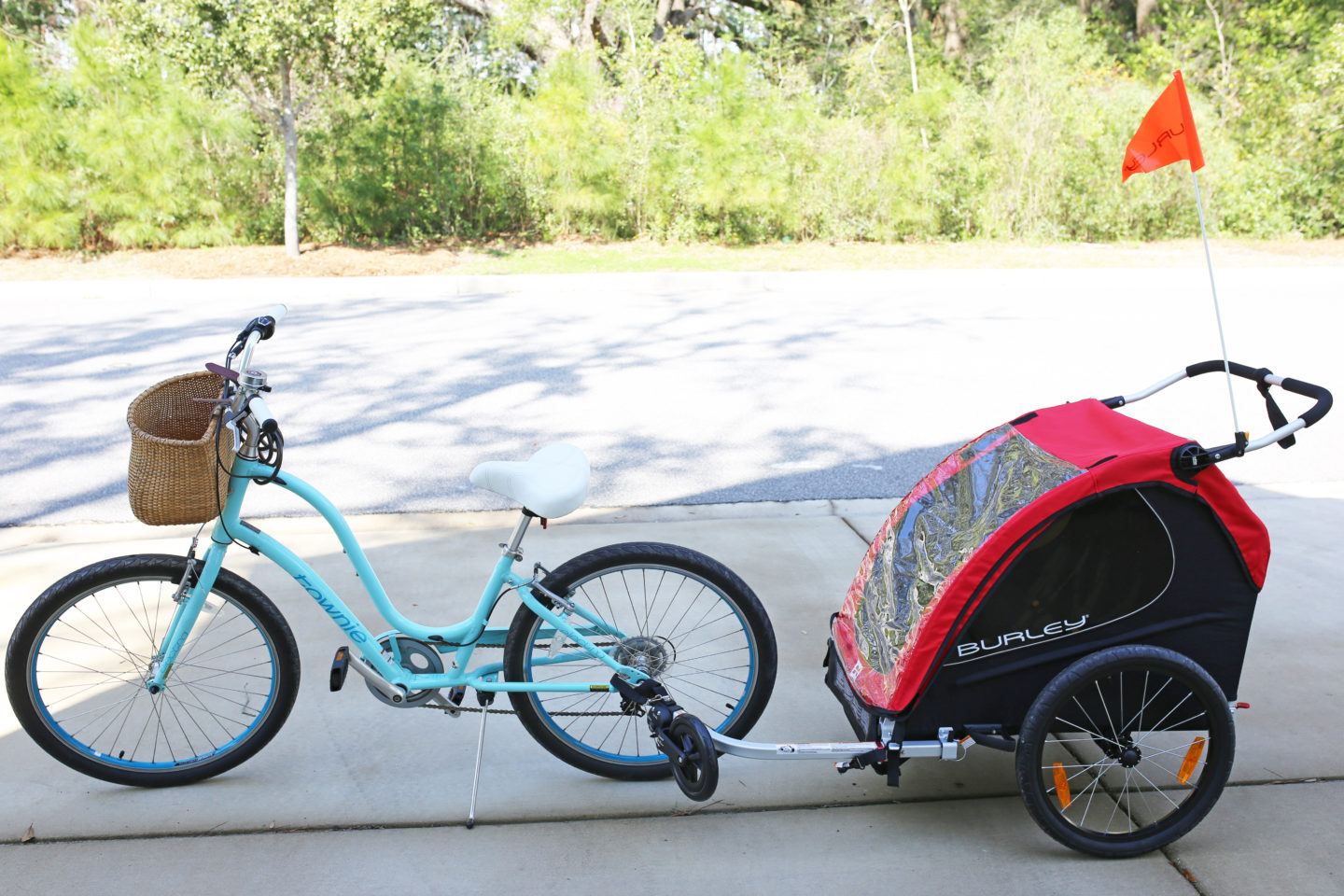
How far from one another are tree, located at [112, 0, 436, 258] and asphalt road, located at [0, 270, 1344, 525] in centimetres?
310

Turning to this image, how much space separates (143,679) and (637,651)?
1.53 meters

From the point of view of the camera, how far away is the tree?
13.4m

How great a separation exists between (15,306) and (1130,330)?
12163 millimetres

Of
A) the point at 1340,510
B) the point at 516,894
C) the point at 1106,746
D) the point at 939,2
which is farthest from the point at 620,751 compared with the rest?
the point at 939,2

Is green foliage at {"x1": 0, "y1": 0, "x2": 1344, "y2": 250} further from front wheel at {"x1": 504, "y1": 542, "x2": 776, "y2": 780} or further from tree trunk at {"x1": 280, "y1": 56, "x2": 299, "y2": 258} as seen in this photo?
front wheel at {"x1": 504, "y1": 542, "x2": 776, "y2": 780}

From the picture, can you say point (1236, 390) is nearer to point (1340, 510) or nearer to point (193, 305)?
point (1340, 510)

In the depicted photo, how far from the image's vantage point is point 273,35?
535 inches

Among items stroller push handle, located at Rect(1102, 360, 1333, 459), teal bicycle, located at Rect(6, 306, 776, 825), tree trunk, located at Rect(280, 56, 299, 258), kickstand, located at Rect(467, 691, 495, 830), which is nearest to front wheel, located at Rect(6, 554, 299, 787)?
teal bicycle, located at Rect(6, 306, 776, 825)

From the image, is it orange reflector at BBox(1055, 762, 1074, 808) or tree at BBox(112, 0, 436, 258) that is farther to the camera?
tree at BBox(112, 0, 436, 258)

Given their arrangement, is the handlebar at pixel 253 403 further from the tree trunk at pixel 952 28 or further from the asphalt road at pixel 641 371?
the tree trunk at pixel 952 28

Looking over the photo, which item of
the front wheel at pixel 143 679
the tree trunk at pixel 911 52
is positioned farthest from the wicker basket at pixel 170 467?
the tree trunk at pixel 911 52

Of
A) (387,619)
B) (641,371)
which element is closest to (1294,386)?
(387,619)

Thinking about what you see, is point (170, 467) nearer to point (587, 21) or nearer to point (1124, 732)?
point (1124, 732)

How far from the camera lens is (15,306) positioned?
11.8 metres
